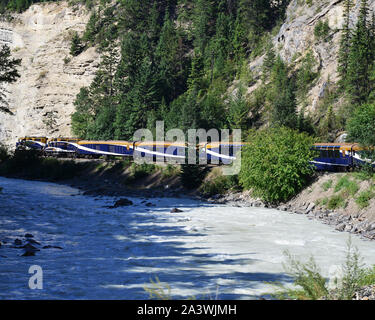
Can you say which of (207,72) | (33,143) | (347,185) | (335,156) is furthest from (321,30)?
(33,143)

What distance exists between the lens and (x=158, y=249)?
750 inches

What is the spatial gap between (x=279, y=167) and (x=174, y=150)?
57.5 feet

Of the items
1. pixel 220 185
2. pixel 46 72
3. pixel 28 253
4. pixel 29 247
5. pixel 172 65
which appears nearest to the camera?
pixel 28 253

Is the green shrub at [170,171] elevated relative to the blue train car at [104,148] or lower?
lower

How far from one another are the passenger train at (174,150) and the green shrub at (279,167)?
1829mm

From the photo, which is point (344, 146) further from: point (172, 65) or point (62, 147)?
point (172, 65)

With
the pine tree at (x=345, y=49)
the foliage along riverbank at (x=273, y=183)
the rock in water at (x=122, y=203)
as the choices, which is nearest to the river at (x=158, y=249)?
the rock in water at (x=122, y=203)

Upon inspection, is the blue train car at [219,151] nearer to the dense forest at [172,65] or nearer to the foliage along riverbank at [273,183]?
the foliage along riverbank at [273,183]

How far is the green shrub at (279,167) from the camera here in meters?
33.1

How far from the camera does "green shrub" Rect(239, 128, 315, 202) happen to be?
33.1m

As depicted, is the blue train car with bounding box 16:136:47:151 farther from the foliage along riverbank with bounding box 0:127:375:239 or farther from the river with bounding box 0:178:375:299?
the river with bounding box 0:178:375:299

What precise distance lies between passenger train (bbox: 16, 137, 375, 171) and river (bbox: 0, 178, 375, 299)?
7.65 metres

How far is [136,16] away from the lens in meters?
96.2
